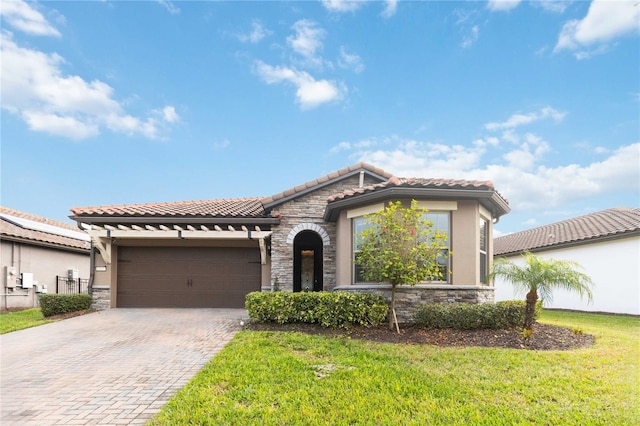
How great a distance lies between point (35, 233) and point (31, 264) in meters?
1.57

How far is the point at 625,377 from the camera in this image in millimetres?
6078

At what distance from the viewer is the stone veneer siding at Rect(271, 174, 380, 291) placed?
45.0 ft

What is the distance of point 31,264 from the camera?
17.3m

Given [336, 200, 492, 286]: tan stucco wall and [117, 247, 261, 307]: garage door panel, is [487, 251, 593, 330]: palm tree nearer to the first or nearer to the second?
[336, 200, 492, 286]: tan stucco wall

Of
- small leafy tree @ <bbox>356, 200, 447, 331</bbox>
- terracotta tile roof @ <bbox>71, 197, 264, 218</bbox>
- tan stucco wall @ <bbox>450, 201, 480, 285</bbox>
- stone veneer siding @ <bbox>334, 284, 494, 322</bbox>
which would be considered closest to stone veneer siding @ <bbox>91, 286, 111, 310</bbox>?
terracotta tile roof @ <bbox>71, 197, 264, 218</bbox>

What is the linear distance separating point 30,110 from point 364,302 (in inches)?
552

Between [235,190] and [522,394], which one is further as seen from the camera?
[235,190]

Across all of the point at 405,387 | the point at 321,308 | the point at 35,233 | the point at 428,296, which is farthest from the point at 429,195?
the point at 35,233

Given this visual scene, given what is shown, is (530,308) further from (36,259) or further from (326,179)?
(36,259)

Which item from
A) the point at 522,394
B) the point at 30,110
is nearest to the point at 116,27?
the point at 30,110

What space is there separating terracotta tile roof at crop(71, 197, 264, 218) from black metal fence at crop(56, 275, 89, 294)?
634 centimetres

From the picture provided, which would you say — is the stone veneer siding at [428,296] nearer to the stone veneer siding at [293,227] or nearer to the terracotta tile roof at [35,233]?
the stone veneer siding at [293,227]

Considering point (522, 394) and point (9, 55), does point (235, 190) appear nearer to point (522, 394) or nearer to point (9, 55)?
point (9, 55)

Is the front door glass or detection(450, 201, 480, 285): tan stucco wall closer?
detection(450, 201, 480, 285): tan stucco wall
